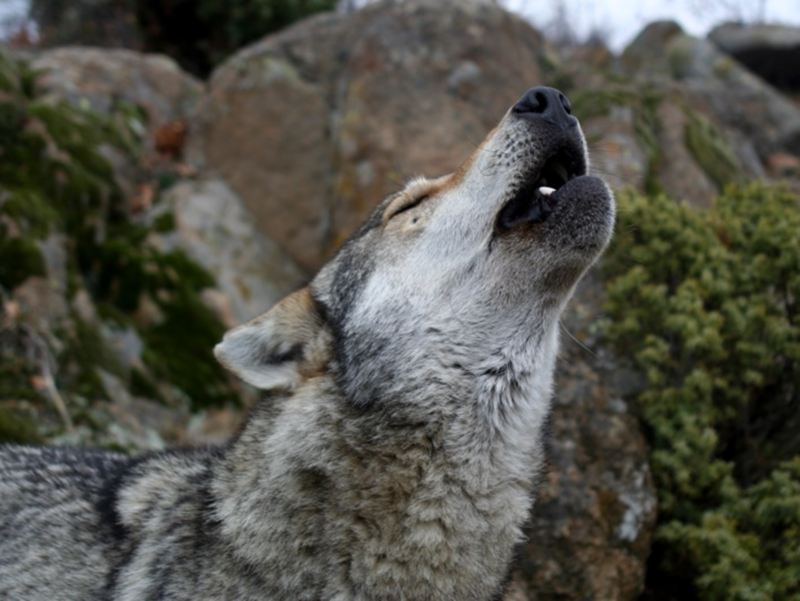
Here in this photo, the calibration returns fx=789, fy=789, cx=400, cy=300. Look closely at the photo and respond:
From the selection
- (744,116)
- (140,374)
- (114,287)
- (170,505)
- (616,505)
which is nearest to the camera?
(170,505)

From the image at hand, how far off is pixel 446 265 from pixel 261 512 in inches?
46.8

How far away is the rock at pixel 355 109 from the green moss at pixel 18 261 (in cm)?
314

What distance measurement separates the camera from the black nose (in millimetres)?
3154

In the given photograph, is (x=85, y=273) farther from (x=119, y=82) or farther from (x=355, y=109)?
(x=119, y=82)

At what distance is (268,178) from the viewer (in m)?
9.76

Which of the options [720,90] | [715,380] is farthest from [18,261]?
[720,90]

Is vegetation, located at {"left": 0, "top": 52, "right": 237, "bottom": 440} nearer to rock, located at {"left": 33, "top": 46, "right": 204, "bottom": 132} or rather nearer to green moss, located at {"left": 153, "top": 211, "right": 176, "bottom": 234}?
green moss, located at {"left": 153, "top": 211, "right": 176, "bottom": 234}

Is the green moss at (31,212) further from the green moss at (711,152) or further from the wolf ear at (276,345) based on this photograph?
the green moss at (711,152)

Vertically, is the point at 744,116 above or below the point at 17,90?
below

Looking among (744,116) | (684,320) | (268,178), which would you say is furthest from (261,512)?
(744,116)

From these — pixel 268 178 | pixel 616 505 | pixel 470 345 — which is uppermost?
pixel 470 345

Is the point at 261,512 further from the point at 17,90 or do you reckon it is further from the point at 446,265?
the point at 17,90

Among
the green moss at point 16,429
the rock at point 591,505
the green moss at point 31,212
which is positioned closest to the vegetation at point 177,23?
the green moss at point 31,212

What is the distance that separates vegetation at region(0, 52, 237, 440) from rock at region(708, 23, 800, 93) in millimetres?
14443
